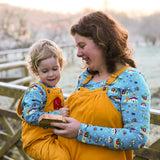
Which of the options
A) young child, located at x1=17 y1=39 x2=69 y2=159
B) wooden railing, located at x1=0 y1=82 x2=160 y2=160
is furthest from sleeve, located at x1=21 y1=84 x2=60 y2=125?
wooden railing, located at x1=0 y1=82 x2=160 y2=160

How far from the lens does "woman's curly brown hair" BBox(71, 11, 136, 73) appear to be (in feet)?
4.29

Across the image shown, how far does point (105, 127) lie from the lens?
48.0 inches

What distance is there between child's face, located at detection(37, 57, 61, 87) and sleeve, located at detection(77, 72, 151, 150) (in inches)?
21.2

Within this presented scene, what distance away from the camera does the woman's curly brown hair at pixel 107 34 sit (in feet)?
4.29

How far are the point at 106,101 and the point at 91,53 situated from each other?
0.31 meters

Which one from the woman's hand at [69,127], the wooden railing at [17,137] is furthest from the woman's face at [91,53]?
the wooden railing at [17,137]

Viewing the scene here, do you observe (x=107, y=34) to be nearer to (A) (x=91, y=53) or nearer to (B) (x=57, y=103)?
(A) (x=91, y=53)

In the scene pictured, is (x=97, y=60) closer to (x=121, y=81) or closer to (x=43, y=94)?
(x=121, y=81)

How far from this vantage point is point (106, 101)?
1229mm

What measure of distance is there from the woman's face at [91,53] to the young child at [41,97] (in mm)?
322

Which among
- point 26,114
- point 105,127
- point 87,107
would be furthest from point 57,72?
point 105,127

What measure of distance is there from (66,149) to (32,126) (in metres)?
0.29

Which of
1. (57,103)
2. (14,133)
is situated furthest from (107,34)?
(14,133)

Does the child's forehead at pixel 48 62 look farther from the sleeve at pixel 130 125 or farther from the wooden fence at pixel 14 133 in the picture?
the sleeve at pixel 130 125
